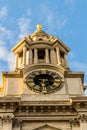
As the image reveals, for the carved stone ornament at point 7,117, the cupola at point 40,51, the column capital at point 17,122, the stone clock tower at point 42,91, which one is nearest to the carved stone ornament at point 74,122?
the stone clock tower at point 42,91

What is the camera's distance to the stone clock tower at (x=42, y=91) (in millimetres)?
40081

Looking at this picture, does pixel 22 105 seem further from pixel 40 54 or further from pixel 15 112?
pixel 40 54

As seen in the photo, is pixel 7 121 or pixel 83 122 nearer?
pixel 7 121

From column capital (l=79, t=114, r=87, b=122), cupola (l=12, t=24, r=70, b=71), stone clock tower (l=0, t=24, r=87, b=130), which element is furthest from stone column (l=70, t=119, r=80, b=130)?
cupola (l=12, t=24, r=70, b=71)

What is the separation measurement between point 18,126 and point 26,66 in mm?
9285

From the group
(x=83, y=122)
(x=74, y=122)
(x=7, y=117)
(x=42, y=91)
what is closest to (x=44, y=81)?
(x=42, y=91)

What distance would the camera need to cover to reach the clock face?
44.4m

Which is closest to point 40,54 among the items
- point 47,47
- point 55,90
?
point 47,47

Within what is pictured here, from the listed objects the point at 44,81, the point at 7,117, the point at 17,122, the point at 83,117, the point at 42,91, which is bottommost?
the point at 17,122

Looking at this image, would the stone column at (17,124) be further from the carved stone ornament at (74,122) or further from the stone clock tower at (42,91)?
the carved stone ornament at (74,122)

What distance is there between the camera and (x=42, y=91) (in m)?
44.0

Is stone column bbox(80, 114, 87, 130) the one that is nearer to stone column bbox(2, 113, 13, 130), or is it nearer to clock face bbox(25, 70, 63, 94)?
clock face bbox(25, 70, 63, 94)

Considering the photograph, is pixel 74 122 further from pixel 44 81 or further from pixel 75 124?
pixel 44 81

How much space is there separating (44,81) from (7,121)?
7.19m
